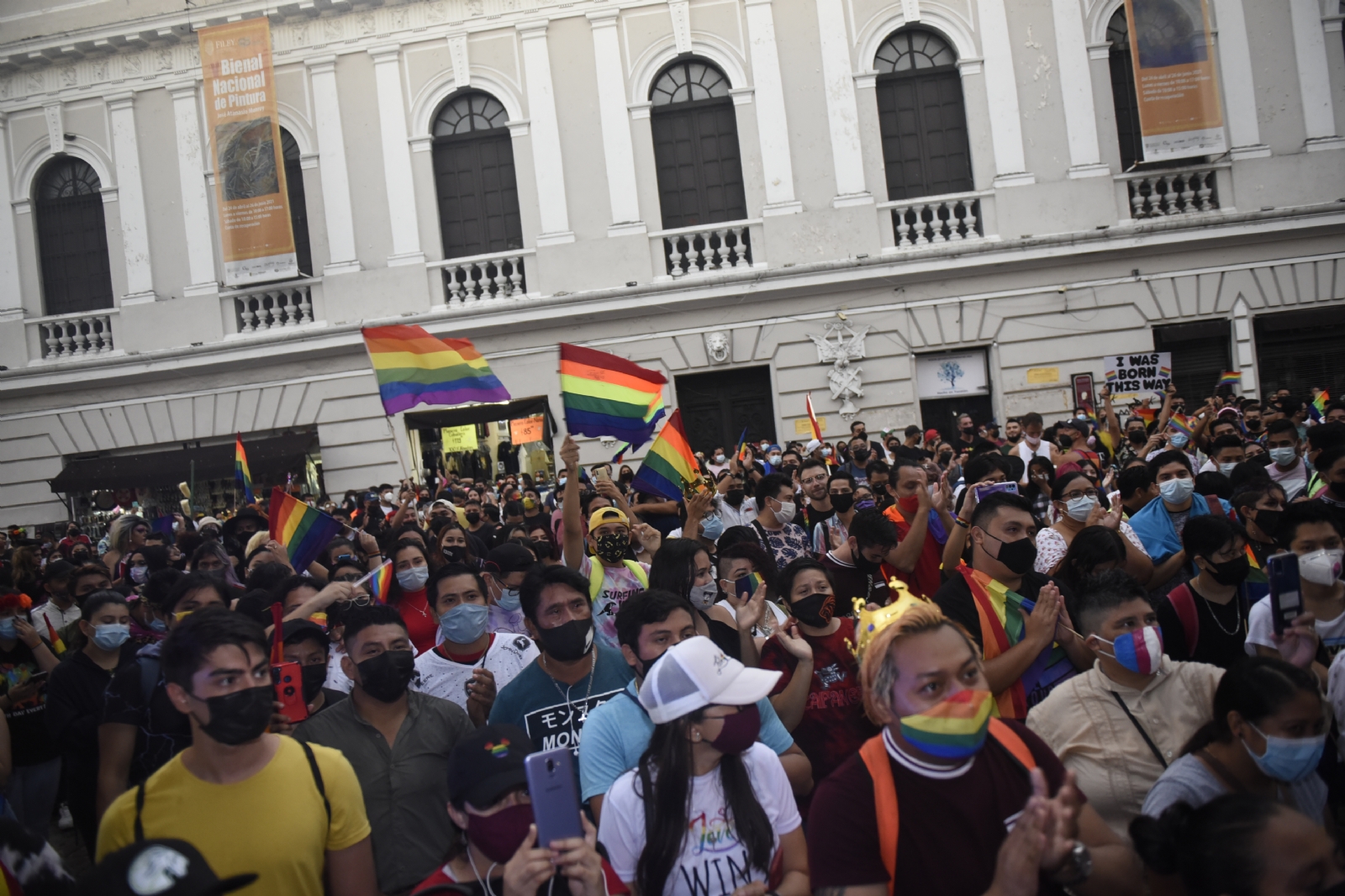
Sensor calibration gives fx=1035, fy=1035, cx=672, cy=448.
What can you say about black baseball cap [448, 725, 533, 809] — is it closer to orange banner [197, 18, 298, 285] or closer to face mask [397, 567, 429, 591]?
face mask [397, 567, 429, 591]

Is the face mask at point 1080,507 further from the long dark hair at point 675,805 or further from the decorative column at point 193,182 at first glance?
the decorative column at point 193,182

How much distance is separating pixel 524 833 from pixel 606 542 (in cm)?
317

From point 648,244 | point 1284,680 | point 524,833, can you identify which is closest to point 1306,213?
→ point 648,244

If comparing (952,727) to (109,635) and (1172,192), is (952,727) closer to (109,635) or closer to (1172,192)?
(109,635)

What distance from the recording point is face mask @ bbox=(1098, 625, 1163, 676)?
143 inches

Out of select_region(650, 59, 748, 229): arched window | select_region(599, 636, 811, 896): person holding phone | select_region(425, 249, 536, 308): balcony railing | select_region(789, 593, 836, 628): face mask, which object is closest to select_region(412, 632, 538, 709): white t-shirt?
select_region(789, 593, 836, 628): face mask

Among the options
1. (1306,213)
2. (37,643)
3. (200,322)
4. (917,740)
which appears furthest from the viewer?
(200,322)

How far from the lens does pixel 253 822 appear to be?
307 centimetres

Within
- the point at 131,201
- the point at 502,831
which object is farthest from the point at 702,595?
the point at 131,201

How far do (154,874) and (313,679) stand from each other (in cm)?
242

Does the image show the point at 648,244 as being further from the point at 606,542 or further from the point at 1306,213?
the point at 606,542

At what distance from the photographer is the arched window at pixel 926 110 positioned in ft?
Answer: 60.8

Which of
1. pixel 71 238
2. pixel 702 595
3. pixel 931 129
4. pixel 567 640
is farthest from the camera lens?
pixel 71 238

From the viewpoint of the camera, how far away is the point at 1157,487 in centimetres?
658
